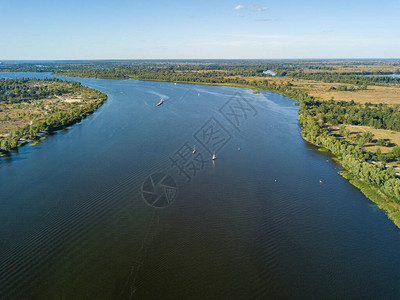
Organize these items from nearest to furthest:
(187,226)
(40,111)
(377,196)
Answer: (187,226) < (377,196) < (40,111)

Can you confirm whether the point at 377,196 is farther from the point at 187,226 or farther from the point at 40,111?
the point at 40,111

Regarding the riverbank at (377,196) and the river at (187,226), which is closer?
the river at (187,226)

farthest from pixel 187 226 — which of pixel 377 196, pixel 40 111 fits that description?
pixel 40 111

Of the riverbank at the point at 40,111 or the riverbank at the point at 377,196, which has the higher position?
the riverbank at the point at 40,111

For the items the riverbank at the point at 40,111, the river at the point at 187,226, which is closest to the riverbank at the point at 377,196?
the river at the point at 187,226

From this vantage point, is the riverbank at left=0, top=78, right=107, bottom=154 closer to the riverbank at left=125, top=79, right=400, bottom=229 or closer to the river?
the river

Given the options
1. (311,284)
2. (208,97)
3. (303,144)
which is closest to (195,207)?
(311,284)

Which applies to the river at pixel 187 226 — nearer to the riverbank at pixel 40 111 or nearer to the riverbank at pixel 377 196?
the riverbank at pixel 377 196

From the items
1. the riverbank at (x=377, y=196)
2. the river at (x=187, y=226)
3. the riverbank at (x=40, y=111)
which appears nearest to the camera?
the river at (x=187, y=226)
